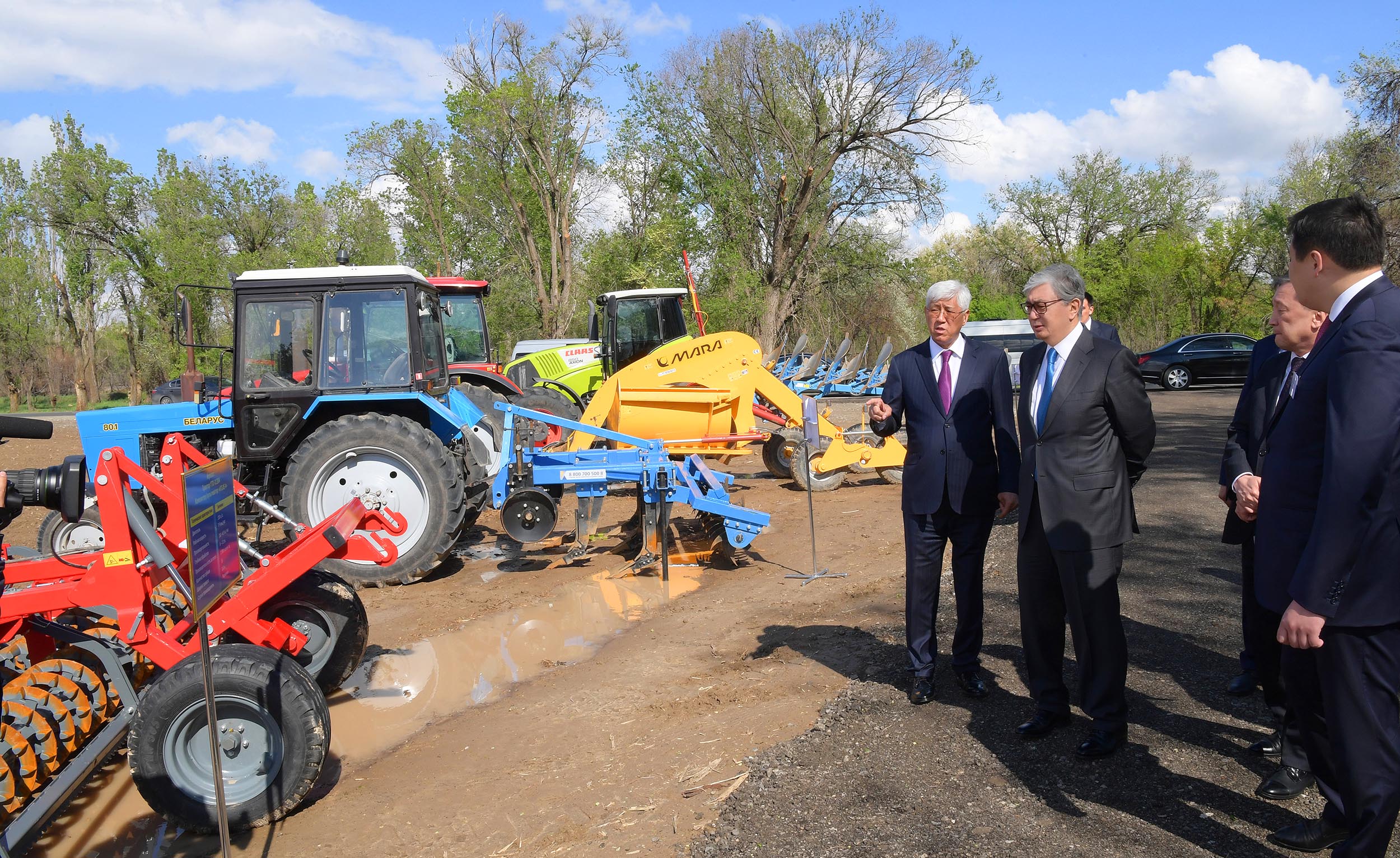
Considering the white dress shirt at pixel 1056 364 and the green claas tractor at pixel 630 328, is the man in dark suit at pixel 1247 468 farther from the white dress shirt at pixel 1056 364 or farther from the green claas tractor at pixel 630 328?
the green claas tractor at pixel 630 328

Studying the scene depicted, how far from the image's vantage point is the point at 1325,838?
9.12 ft

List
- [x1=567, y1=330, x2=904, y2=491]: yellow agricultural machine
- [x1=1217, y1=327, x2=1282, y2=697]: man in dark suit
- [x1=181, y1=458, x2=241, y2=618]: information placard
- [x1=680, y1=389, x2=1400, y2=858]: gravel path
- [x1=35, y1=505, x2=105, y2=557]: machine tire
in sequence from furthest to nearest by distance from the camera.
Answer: [x1=567, y1=330, x2=904, y2=491]: yellow agricultural machine → [x1=35, y1=505, x2=105, y2=557]: machine tire → [x1=1217, y1=327, x2=1282, y2=697]: man in dark suit → [x1=680, y1=389, x2=1400, y2=858]: gravel path → [x1=181, y1=458, x2=241, y2=618]: information placard

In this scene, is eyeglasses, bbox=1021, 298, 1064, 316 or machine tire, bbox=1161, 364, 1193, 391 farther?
machine tire, bbox=1161, 364, 1193, 391

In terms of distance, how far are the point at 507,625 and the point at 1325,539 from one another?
5.04 meters

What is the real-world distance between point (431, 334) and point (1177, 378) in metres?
21.7

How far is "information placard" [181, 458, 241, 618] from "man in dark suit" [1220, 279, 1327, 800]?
11.5ft

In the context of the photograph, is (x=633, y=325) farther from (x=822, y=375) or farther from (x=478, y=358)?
(x=822, y=375)

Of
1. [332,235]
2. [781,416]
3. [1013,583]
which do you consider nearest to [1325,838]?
[1013,583]

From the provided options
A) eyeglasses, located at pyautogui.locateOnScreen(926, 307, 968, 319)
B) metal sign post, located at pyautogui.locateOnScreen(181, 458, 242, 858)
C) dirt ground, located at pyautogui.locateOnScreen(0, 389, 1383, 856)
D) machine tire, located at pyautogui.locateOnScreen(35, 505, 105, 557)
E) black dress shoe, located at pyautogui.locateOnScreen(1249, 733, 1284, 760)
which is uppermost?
eyeglasses, located at pyautogui.locateOnScreen(926, 307, 968, 319)

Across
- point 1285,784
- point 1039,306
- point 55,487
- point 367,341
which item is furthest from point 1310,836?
point 367,341

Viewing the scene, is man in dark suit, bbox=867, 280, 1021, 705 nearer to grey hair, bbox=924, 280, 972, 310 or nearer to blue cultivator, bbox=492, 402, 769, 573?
grey hair, bbox=924, 280, 972, 310

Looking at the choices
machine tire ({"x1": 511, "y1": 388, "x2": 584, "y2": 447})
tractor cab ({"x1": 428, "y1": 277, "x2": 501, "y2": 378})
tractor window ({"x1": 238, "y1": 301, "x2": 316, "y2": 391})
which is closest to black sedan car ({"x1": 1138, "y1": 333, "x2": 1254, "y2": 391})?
machine tire ({"x1": 511, "y1": 388, "x2": 584, "y2": 447})

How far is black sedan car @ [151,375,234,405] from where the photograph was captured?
804cm

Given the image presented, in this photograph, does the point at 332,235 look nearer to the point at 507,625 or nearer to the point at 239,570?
the point at 507,625
